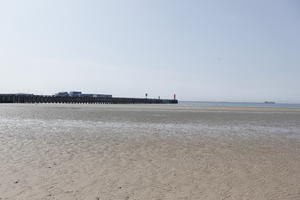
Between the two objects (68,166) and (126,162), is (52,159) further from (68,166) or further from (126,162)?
(126,162)

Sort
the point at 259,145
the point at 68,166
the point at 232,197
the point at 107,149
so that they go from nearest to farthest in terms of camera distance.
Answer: the point at 232,197, the point at 68,166, the point at 107,149, the point at 259,145

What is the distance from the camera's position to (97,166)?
9.50 meters

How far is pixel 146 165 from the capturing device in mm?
9734

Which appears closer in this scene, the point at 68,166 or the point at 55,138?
the point at 68,166

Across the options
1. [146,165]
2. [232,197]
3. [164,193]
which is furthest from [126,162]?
[232,197]

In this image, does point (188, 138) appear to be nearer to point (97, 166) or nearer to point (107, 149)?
point (107, 149)

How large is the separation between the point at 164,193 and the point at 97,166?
3.04 meters

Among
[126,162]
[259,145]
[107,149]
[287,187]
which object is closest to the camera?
[287,187]

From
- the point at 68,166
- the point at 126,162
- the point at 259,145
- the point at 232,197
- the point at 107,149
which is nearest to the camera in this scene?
the point at 232,197

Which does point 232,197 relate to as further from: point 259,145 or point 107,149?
point 259,145

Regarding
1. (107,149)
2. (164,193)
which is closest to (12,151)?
(107,149)

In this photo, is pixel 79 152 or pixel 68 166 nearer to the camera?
pixel 68 166

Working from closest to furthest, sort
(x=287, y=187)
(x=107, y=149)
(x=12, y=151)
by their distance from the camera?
1. (x=287, y=187)
2. (x=12, y=151)
3. (x=107, y=149)

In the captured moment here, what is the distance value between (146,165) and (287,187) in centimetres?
358
